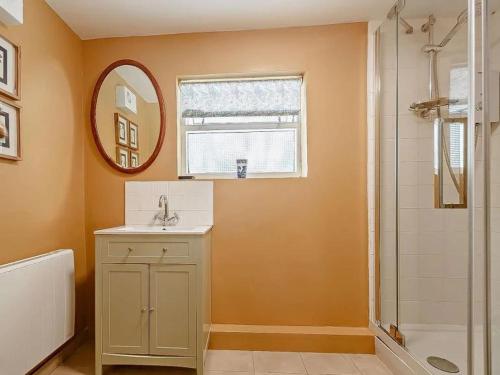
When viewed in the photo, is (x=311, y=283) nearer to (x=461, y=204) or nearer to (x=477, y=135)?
(x=461, y=204)

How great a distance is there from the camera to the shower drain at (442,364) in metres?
1.39

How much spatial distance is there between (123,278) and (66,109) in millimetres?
1225

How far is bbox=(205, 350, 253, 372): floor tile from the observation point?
168 centimetres

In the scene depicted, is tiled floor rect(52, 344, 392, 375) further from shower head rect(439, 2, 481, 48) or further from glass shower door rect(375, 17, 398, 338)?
shower head rect(439, 2, 481, 48)

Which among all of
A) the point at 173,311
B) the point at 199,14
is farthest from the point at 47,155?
the point at 199,14

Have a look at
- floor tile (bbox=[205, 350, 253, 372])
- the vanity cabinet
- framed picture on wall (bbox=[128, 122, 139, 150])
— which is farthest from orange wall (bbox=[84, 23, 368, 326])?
framed picture on wall (bbox=[128, 122, 139, 150])

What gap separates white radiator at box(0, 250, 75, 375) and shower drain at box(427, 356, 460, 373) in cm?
204

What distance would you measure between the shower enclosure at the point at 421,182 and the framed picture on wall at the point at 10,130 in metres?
2.14

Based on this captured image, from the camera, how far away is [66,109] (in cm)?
189

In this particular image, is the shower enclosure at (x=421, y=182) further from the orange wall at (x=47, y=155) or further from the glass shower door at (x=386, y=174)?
the orange wall at (x=47, y=155)

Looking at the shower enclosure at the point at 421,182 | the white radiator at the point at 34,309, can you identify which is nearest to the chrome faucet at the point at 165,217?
the white radiator at the point at 34,309

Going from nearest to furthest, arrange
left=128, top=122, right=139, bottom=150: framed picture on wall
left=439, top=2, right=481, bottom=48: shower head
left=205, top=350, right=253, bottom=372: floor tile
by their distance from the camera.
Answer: left=439, top=2, right=481, bottom=48: shower head < left=205, top=350, right=253, bottom=372: floor tile < left=128, top=122, right=139, bottom=150: framed picture on wall

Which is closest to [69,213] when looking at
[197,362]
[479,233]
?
[197,362]

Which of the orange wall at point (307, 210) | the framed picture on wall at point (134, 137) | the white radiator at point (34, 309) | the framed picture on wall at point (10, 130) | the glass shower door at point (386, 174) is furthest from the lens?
the framed picture on wall at point (134, 137)
